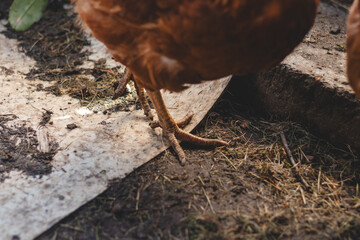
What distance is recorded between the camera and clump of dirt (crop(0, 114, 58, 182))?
173 centimetres

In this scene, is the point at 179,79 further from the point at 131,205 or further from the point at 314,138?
the point at 314,138

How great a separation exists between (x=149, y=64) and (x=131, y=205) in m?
0.67

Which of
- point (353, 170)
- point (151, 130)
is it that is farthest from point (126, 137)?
point (353, 170)

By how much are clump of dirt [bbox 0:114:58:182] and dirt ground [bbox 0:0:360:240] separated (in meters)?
0.42

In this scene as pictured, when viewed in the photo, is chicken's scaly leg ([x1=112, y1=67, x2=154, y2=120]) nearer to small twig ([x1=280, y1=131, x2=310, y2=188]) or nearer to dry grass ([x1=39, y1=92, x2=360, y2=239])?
dry grass ([x1=39, y1=92, x2=360, y2=239])

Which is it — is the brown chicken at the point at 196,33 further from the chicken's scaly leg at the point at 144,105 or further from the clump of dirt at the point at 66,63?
the clump of dirt at the point at 66,63

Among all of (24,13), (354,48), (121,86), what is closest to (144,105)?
(121,86)

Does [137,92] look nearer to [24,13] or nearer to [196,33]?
[196,33]

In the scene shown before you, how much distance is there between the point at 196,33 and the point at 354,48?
0.76 meters

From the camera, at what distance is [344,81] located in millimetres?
1913

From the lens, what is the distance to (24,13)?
281 centimetres

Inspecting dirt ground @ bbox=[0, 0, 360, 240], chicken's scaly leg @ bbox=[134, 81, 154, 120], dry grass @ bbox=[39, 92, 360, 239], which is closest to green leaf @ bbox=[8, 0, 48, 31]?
dirt ground @ bbox=[0, 0, 360, 240]

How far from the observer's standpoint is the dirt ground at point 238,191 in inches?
57.1

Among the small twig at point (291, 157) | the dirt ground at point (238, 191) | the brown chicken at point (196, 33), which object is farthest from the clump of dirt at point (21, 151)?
the small twig at point (291, 157)
